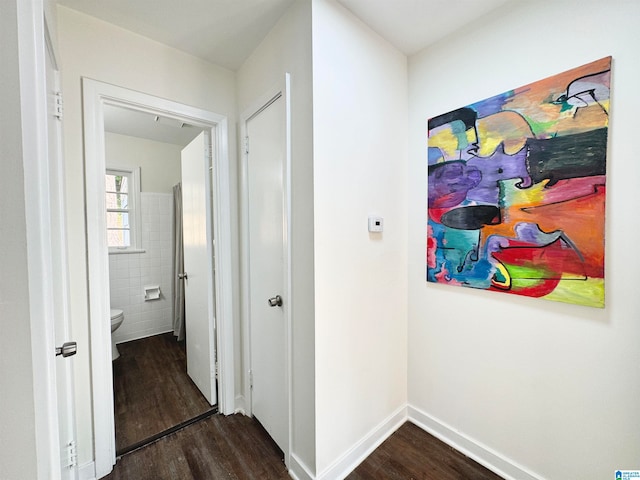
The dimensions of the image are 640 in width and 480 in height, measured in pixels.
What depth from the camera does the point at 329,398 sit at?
1.36m

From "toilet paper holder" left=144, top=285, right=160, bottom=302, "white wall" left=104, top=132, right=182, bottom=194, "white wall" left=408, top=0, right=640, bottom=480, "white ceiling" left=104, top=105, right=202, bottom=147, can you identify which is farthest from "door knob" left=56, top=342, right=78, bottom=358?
"white wall" left=104, top=132, right=182, bottom=194

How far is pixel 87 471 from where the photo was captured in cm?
138

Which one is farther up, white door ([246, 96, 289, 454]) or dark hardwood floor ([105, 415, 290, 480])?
white door ([246, 96, 289, 454])

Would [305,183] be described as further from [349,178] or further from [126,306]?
[126,306]

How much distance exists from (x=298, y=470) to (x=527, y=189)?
1.89 metres

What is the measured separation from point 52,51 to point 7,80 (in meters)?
0.93

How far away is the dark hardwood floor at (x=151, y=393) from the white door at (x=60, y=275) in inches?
20.5

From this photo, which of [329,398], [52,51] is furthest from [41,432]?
[52,51]

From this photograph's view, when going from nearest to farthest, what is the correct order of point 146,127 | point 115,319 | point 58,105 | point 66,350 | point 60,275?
point 66,350 < point 60,275 < point 58,105 < point 115,319 < point 146,127

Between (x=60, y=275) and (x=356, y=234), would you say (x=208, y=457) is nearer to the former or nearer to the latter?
(x=60, y=275)

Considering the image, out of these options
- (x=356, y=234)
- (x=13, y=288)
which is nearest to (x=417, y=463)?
(x=356, y=234)

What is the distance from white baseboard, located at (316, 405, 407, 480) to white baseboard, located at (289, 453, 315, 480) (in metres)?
0.06

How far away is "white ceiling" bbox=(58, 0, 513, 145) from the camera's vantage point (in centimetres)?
133

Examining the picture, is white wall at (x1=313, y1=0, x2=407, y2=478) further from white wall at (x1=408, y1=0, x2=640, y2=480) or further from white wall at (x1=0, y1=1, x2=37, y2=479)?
white wall at (x1=0, y1=1, x2=37, y2=479)
